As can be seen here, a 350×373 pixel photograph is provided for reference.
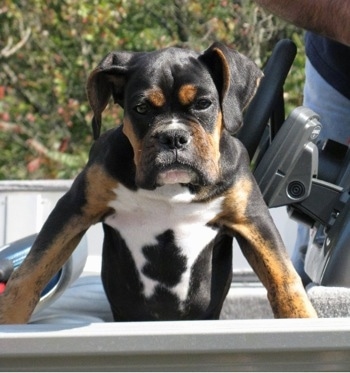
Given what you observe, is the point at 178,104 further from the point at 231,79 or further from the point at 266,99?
the point at 266,99

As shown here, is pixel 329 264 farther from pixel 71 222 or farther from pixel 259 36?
pixel 259 36

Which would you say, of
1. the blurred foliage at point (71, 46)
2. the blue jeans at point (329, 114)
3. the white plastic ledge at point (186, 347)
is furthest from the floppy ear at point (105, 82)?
the blurred foliage at point (71, 46)

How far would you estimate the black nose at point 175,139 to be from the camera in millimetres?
2537

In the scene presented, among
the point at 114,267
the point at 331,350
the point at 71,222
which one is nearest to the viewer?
the point at 331,350

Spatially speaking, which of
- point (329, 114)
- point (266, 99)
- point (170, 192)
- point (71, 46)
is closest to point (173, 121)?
point (170, 192)

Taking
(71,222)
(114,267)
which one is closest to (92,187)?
(71,222)

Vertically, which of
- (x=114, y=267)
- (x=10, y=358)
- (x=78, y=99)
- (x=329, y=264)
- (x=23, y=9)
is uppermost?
(x=10, y=358)

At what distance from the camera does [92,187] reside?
2688mm

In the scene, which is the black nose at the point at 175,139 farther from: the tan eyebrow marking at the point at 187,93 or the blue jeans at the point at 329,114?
the blue jeans at the point at 329,114

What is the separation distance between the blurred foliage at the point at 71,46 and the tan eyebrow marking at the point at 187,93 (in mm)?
5283

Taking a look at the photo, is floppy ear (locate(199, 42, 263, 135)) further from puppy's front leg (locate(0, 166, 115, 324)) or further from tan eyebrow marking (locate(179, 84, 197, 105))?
puppy's front leg (locate(0, 166, 115, 324))

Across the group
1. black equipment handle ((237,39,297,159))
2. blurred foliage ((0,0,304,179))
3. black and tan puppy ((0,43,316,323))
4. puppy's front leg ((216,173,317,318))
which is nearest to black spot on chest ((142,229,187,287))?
black and tan puppy ((0,43,316,323))

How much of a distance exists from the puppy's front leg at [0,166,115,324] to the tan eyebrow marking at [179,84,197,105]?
260mm

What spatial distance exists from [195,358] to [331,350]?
24cm
